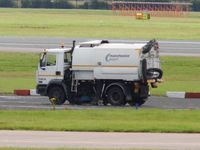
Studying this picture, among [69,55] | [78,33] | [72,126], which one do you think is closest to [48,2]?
[78,33]

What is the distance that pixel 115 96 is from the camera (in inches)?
1202

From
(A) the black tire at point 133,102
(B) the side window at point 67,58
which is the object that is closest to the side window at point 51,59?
(B) the side window at point 67,58

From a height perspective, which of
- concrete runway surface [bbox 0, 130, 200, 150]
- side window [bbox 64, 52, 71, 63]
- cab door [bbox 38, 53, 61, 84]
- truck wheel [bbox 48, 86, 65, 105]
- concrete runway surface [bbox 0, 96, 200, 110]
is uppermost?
side window [bbox 64, 52, 71, 63]

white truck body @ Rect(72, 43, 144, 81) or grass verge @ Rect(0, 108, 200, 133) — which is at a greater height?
white truck body @ Rect(72, 43, 144, 81)

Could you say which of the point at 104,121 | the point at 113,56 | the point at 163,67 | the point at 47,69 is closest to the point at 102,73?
the point at 113,56

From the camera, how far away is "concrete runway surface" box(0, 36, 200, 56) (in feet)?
188

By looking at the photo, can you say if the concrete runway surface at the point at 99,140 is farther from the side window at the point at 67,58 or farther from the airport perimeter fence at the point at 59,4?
the airport perimeter fence at the point at 59,4

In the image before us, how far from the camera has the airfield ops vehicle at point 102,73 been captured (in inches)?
1199

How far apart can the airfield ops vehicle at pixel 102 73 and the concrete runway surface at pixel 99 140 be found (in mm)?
10582

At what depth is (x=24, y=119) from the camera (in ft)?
76.3

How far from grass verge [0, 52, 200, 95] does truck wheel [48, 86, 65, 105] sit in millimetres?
4982

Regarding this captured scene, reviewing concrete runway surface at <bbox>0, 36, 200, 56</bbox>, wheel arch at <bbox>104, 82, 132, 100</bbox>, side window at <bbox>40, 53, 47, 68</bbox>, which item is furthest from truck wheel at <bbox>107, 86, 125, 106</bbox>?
concrete runway surface at <bbox>0, 36, 200, 56</bbox>

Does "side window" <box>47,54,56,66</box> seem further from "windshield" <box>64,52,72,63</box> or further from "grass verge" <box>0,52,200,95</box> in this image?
"grass verge" <box>0,52,200,95</box>

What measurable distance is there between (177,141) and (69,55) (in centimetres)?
1391
